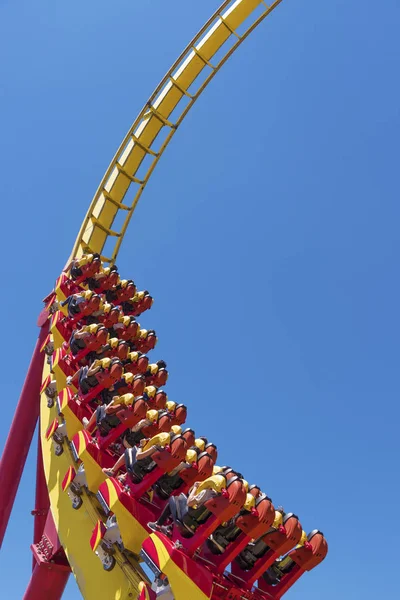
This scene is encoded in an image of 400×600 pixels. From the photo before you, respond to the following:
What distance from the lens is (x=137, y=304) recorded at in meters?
11.8

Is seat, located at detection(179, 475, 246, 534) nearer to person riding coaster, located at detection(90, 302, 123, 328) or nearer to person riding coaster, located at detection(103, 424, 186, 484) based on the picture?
person riding coaster, located at detection(103, 424, 186, 484)

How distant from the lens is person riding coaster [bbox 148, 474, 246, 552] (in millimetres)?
4523

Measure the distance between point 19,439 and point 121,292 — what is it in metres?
3.40

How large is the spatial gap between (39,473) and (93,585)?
3964 millimetres

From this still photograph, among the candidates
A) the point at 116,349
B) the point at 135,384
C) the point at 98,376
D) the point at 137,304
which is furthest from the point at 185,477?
the point at 137,304

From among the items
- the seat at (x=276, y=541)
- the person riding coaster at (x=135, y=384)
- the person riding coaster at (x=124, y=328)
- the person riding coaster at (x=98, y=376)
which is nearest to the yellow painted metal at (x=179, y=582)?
the seat at (x=276, y=541)

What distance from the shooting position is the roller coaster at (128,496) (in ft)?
15.2

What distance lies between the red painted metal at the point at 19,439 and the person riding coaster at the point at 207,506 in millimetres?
5177

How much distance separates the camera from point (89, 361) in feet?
28.6

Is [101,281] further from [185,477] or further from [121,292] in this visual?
[185,477]

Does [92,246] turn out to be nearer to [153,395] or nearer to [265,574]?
[153,395]

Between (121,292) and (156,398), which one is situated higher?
(121,292)

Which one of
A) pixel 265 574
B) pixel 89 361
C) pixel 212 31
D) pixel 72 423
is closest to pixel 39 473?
pixel 89 361

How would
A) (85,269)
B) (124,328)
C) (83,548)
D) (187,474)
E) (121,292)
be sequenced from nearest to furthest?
(187,474) → (83,548) → (124,328) → (85,269) → (121,292)
